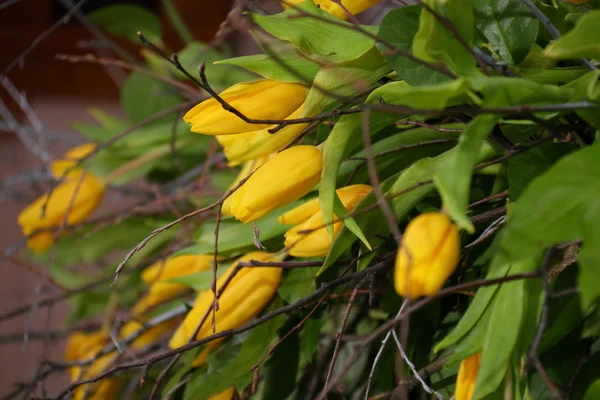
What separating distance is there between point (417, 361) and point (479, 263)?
0.07m

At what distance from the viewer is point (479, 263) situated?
0.30 m

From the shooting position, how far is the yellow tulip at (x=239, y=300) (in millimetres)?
317

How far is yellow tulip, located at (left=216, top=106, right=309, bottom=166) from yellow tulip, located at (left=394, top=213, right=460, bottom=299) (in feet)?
0.36

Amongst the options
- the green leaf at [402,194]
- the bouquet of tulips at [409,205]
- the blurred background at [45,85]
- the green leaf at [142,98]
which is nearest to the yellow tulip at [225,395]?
the bouquet of tulips at [409,205]

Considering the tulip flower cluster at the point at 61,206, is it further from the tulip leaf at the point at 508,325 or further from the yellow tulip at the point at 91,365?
the tulip leaf at the point at 508,325

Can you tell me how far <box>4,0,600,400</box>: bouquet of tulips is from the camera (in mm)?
196

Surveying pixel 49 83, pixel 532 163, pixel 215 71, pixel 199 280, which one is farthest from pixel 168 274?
pixel 49 83

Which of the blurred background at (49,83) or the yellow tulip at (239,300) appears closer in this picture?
the yellow tulip at (239,300)

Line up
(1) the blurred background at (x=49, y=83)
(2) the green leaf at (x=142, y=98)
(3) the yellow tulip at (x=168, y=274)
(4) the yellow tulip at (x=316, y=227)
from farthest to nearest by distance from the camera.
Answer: (1) the blurred background at (x=49, y=83)
(2) the green leaf at (x=142, y=98)
(3) the yellow tulip at (x=168, y=274)
(4) the yellow tulip at (x=316, y=227)

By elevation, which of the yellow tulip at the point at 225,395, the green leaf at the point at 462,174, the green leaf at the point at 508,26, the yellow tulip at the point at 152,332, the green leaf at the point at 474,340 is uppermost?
the green leaf at the point at 508,26

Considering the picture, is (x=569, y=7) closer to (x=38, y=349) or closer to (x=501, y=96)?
(x=501, y=96)

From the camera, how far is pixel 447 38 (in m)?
0.23

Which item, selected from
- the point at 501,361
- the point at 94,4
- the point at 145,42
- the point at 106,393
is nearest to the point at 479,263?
the point at 501,361

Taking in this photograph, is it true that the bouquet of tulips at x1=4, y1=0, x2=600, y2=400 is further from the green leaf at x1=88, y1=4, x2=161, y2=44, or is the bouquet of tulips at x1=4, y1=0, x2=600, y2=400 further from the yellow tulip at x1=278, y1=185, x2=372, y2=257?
the green leaf at x1=88, y1=4, x2=161, y2=44
